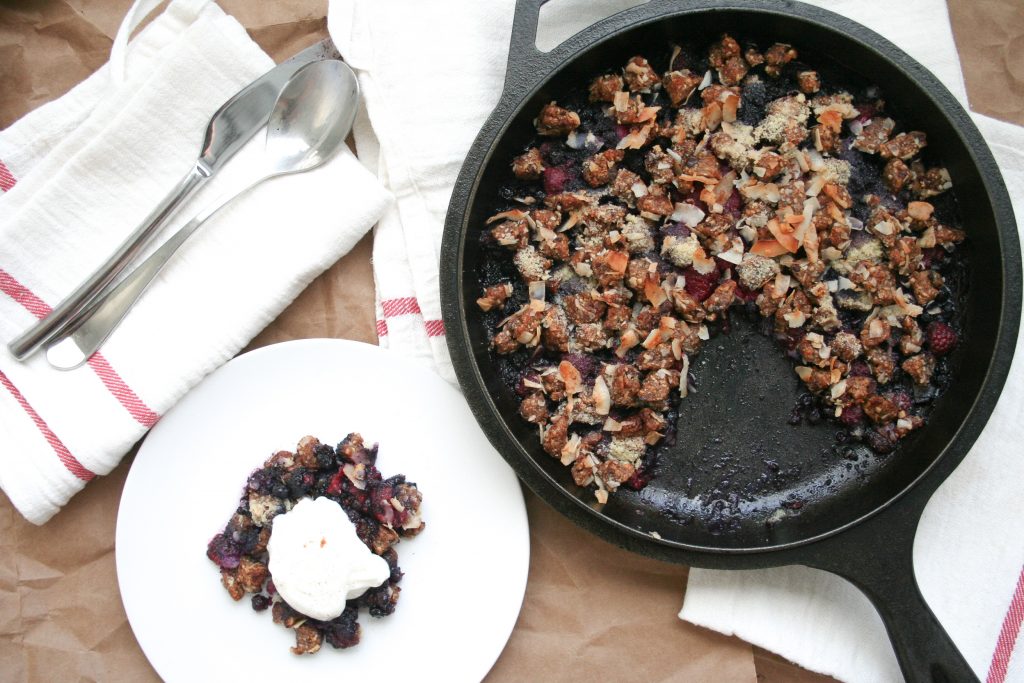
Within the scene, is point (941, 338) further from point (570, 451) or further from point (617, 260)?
point (570, 451)

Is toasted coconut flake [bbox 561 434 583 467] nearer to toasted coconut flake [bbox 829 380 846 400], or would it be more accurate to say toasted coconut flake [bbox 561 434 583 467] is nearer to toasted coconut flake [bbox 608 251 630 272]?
toasted coconut flake [bbox 608 251 630 272]

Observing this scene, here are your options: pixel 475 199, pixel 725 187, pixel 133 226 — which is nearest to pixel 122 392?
pixel 133 226

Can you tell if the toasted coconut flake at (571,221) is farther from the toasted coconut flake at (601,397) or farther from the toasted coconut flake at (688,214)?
the toasted coconut flake at (601,397)

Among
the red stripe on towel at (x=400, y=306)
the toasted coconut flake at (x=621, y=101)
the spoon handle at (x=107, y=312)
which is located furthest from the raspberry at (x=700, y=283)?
the spoon handle at (x=107, y=312)

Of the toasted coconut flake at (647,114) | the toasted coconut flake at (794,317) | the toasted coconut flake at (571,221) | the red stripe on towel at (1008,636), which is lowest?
the red stripe on towel at (1008,636)

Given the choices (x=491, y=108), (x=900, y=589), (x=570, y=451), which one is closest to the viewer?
(x=900, y=589)

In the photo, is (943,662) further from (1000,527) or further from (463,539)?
(463,539)

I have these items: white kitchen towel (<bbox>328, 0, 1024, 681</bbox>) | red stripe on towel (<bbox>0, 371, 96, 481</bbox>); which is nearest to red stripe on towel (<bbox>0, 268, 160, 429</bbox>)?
red stripe on towel (<bbox>0, 371, 96, 481</bbox>)
